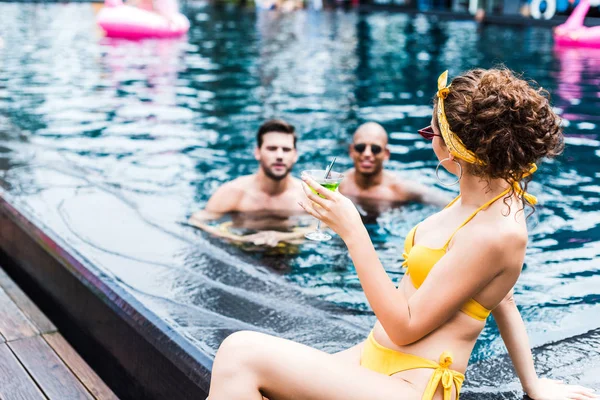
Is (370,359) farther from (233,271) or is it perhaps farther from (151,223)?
(151,223)

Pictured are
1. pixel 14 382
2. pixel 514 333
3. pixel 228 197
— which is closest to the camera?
pixel 514 333

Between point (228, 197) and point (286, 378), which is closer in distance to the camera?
point (286, 378)

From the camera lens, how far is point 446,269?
230 cm

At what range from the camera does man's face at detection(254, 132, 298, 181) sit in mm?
6504

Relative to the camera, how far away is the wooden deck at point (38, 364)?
142 inches

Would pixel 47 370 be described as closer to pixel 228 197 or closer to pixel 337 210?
pixel 337 210

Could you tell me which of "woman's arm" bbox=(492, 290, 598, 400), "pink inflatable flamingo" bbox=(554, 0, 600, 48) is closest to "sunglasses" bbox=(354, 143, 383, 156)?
"woman's arm" bbox=(492, 290, 598, 400)

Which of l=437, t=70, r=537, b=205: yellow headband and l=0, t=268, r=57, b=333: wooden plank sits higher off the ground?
l=437, t=70, r=537, b=205: yellow headband

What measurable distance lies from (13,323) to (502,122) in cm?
327

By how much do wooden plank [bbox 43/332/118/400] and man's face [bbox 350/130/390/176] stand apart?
12.5ft

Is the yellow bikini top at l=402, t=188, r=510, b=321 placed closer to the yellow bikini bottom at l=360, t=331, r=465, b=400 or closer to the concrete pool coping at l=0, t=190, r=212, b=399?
the yellow bikini bottom at l=360, t=331, r=465, b=400

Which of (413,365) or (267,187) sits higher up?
(413,365)

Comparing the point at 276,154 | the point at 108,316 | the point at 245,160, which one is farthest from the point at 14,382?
the point at 245,160

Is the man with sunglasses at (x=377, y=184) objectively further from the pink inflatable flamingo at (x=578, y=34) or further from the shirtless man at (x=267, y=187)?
the pink inflatable flamingo at (x=578, y=34)
